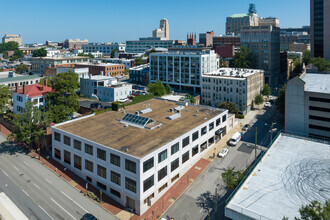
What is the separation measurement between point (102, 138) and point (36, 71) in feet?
430

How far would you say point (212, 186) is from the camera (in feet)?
151

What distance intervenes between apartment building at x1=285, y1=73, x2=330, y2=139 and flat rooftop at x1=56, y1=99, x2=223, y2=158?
16245 millimetres

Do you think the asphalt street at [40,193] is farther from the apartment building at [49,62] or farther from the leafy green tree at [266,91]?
the apartment building at [49,62]

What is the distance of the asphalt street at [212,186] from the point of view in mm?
39656

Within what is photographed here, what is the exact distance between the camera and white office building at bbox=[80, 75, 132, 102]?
9194cm

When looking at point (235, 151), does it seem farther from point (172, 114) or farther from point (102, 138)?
point (102, 138)

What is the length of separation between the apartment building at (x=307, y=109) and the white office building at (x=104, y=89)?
55.4m

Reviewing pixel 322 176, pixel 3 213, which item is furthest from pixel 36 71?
pixel 322 176

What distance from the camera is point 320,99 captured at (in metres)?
54.1

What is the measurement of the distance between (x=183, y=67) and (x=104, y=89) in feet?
123

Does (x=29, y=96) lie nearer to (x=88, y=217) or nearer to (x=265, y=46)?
(x=88, y=217)

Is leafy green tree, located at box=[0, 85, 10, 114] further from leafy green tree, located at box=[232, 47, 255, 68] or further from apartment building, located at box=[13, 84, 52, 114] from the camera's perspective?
leafy green tree, located at box=[232, 47, 255, 68]

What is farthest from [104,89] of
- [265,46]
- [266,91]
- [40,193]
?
[265,46]

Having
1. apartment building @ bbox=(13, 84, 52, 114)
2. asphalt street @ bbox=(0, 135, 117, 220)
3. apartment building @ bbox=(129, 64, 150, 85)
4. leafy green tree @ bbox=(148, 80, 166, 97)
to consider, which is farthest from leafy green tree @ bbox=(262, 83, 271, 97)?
asphalt street @ bbox=(0, 135, 117, 220)
